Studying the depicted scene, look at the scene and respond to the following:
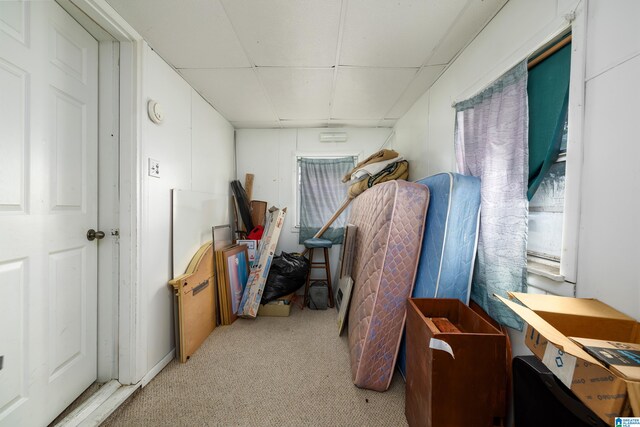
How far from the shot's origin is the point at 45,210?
108cm

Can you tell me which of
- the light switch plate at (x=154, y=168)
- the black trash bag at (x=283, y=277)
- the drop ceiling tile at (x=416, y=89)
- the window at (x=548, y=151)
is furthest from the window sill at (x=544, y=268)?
the light switch plate at (x=154, y=168)

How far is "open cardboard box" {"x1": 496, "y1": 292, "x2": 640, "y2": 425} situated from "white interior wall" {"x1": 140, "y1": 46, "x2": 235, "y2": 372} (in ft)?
6.49

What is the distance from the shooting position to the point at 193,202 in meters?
1.98

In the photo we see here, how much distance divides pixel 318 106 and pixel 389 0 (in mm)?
1256

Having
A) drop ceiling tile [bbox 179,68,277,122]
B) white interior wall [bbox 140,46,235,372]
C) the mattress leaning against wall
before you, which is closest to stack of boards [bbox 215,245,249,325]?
white interior wall [bbox 140,46,235,372]

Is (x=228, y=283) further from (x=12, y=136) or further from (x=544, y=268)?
(x=544, y=268)

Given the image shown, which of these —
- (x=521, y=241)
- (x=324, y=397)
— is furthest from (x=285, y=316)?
(x=521, y=241)

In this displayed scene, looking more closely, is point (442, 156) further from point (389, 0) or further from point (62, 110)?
point (62, 110)

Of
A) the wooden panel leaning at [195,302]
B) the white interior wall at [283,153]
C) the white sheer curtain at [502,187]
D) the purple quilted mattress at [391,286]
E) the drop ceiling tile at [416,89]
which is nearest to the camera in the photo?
the white sheer curtain at [502,187]

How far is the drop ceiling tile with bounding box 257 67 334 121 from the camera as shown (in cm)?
177

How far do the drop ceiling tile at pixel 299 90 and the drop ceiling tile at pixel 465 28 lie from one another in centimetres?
81

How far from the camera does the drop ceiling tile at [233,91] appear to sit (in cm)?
180

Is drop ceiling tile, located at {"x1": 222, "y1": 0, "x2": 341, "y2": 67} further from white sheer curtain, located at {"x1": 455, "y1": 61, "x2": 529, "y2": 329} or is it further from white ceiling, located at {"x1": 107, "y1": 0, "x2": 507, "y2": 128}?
white sheer curtain, located at {"x1": 455, "y1": 61, "x2": 529, "y2": 329}

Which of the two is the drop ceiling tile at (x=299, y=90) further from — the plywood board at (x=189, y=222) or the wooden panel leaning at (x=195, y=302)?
the wooden panel leaning at (x=195, y=302)
